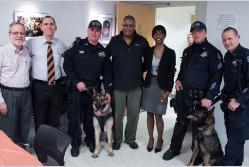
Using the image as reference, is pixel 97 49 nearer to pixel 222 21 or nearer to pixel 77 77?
pixel 77 77

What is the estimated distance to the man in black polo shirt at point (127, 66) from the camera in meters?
3.34

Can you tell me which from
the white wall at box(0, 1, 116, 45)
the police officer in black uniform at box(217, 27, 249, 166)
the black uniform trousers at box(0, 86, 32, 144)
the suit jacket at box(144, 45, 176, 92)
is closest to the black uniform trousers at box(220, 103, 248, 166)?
the police officer in black uniform at box(217, 27, 249, 166)

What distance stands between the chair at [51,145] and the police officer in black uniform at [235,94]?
152 centimetres

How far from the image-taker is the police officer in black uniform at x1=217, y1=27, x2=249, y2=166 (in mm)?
2584

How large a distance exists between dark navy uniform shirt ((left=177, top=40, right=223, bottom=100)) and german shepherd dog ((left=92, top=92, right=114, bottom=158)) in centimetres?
90

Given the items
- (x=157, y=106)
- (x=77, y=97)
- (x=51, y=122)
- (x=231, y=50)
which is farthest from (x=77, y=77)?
(x=231, y=50)

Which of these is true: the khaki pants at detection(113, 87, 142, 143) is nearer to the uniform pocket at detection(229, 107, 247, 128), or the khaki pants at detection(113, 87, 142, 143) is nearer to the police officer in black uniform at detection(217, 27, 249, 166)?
the police officer in black uniform at detection(217, 27, 249, 166)

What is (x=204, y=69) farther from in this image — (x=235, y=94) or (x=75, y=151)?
(x=75, y=151)

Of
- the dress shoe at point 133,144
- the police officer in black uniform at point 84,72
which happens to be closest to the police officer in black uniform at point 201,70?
the dress shoe at point 133,144

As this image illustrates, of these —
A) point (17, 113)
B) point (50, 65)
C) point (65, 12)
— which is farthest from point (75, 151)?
point (65, 12)

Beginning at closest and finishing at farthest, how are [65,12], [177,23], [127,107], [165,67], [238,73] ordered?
[238,73]
[165,67]
[127,107]
[65,12]
[177,23]

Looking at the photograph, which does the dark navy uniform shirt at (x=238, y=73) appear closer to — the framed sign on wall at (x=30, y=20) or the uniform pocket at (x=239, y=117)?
the uniform pocket at (x=239, y=117)

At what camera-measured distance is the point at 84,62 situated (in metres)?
3.21

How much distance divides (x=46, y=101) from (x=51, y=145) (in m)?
Answer: 1.30
